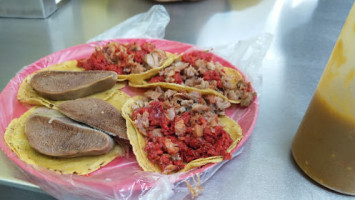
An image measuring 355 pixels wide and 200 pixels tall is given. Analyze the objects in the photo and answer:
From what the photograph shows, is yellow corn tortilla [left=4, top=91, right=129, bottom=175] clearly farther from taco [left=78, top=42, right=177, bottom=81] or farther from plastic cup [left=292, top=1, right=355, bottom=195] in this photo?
plastic cup [left=292, top=1, right=355, bottom=195]

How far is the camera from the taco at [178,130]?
129 centimetres

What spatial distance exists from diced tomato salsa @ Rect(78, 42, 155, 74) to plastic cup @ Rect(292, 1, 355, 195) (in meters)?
1.13

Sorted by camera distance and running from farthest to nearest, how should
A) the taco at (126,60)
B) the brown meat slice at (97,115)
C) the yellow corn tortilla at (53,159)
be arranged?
the taco at (126,60) → the brown meat slice at (97,115) → the yellow corn tortilla at (53,159)

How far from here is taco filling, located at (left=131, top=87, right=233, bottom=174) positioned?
4.27 feet

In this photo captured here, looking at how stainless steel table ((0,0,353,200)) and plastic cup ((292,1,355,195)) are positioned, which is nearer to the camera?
plastic cup ((292,1,355,195))

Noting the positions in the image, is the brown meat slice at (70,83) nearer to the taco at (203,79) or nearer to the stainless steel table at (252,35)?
the taco at (203,79)

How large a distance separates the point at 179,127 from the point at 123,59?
0.76m

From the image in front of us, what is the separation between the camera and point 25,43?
2418mm

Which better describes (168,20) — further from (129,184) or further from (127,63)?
(129,184)

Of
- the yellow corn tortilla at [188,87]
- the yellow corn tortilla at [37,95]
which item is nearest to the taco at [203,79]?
the yellow corn tortilla at [188,87]

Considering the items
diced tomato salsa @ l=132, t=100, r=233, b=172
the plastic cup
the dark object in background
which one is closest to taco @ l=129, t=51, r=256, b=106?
diced tomato salsa @ l=132, t=100, r=233, b=172

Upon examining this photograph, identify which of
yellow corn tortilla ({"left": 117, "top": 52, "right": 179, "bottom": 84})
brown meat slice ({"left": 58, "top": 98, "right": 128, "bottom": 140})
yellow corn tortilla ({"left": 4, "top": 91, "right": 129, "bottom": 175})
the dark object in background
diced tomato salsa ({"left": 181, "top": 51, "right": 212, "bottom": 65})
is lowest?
yellow corn tortilla ({"left": 4, "top": 91, "right": 129, "bottom": 175})

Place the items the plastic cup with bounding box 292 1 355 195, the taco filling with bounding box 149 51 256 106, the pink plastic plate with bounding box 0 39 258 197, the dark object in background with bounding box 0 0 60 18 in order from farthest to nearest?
the dark object in background with bounding box 0 0 60 18 → the taco filling with bounding box 149 51 256 106 → the pink plastic plate with bounding box 0 39 258 197 → the plastic cup with bounding box 292 1 355 195

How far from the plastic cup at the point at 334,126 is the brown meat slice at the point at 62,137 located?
91cm
